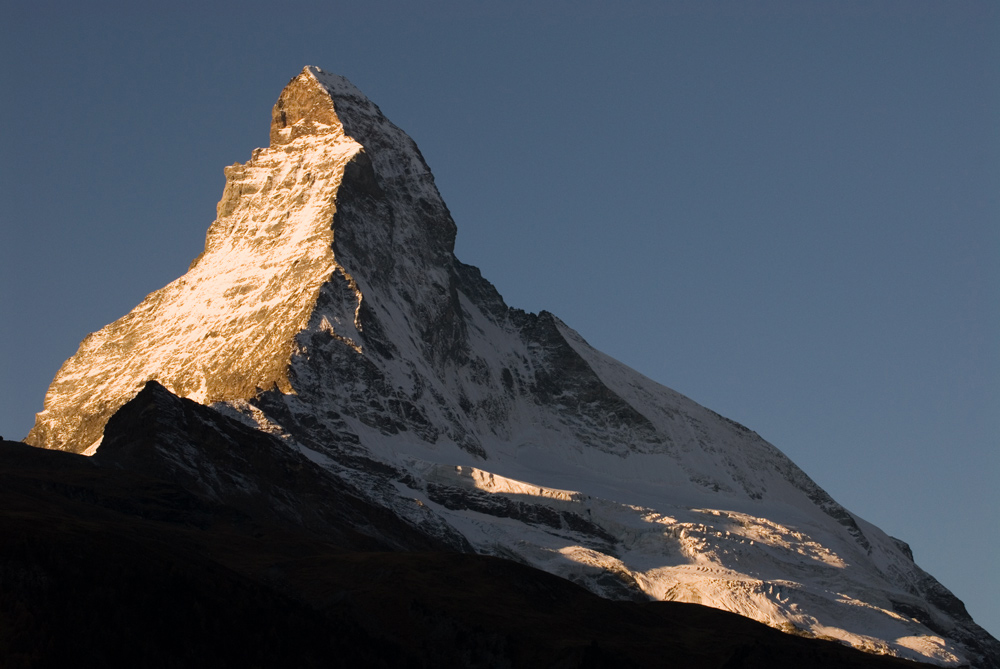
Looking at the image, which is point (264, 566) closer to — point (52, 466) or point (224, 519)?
point (224, 519)

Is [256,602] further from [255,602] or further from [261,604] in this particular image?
[261,604]

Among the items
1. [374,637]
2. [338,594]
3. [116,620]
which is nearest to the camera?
[116,620]

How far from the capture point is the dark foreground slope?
101 m

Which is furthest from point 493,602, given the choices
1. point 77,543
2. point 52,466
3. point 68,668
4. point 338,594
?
point 52,466

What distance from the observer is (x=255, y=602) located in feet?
375

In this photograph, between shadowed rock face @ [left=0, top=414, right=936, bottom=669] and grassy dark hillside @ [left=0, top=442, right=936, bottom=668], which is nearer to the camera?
grassy dark hillside @ [left=0, top=442, right=936, bottom=668]

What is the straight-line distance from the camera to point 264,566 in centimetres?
14125

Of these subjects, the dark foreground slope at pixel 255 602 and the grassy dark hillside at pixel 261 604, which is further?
the dark foreground slope at pixel 255 602

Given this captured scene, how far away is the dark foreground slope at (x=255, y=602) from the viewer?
10094 centimetres

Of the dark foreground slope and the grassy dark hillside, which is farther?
the dark foreground slope

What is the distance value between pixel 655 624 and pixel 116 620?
64.8m

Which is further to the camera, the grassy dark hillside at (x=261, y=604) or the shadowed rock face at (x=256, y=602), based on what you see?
the shadowed rock face at (x=256, y=602)

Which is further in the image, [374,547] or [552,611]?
[374,547]

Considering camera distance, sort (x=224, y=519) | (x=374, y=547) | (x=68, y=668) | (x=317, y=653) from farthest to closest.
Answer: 1. (x=374, y=547)
2. (x=224, y=519)
3. (x=317, y=653)
4. (x=68, y=668)
